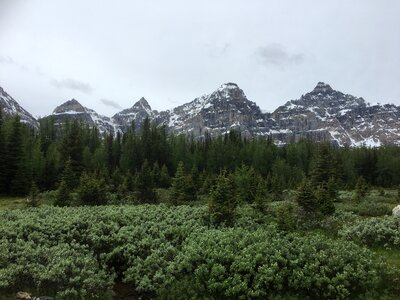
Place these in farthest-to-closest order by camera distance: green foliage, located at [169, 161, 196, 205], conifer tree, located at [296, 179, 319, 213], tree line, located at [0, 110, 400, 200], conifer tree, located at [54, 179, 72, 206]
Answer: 1. tree line, located at [0, 110, 400, 200]
2. green foliage, located at [169, 161, 196, 205]
3. conifer tree, located at [54, 179, 72, 206]
4. conifer tree, located at [296, 179, 319, 213]

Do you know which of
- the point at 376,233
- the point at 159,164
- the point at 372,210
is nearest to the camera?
the point at 376,233

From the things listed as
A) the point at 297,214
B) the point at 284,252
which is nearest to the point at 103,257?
the point at 284,252

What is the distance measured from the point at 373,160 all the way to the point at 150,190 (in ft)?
259

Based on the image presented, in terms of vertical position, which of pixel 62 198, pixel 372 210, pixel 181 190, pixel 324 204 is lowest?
pixel 372 210

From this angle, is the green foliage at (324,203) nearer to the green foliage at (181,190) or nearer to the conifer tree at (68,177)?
the green foliage at (181,190)

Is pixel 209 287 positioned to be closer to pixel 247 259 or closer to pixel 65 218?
pixel 247 259

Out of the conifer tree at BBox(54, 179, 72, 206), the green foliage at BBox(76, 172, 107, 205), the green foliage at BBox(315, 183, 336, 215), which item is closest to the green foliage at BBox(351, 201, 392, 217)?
the green foliage at BBox(315, 183, 336, 215)

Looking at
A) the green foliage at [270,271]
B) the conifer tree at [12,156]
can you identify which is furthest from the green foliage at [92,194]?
the green foliage at [270,271]

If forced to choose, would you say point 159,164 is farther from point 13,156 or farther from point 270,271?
point 270,271

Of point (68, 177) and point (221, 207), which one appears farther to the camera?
point (68, 177)

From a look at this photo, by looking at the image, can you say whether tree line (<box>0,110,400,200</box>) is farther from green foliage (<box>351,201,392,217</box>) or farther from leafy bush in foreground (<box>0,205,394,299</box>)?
leafy bush in foreground (<box>0,205,394,299</box>)

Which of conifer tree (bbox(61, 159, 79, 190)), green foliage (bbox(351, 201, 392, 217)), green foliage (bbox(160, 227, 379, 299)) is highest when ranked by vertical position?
conifer tree (bbox(61, 159, 79, 190))

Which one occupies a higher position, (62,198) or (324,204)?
(324,204)

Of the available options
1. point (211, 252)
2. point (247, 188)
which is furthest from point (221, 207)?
point (247, 188)
